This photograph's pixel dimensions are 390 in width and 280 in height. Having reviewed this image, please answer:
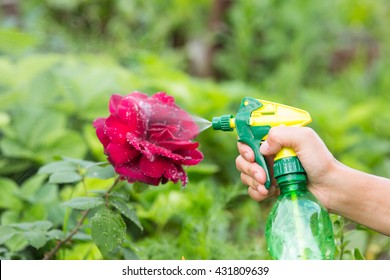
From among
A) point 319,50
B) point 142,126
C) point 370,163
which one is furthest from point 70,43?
point 142,126

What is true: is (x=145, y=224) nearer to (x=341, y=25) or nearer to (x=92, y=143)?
(x=92, y=143)

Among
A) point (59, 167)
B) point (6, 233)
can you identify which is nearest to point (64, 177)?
point (59, 167)

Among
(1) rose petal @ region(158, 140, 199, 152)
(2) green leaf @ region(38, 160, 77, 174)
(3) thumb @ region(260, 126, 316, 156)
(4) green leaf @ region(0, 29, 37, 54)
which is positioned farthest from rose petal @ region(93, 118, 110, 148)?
(4) green leaf @ region(0, 29, 37, 54)

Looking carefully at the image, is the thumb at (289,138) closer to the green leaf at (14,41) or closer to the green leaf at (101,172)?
the green leaf at (101,172)

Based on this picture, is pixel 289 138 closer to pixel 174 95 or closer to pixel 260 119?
pixel 260 119

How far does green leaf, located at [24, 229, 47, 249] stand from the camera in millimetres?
1379

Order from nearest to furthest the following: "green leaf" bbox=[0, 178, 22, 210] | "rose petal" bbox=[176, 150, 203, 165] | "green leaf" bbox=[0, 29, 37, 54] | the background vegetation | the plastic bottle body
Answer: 1. the plastic bottle body
2. "rose petal" bbox=[176, 150, 203, 165]
3. the background vegetation
4. "green leaf" bbox=[0, 178, 22, 210]
5. "green leaf" bbox=[0, 29, 37, 54]

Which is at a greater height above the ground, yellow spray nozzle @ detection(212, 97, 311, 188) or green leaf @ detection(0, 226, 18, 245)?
yellow spray nozzle @ detection(212, 97, 311, 188)

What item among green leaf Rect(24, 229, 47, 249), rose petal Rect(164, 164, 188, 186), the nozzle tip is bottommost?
green leaf Rect(24, 229, 47, 249)

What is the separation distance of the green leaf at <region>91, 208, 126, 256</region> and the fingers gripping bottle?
31 centimetres

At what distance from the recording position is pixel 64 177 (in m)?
1.43

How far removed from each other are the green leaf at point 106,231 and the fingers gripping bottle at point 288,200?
0.31 meters

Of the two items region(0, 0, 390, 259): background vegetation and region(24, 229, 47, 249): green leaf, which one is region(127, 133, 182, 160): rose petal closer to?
region(0, 0, 390, 259): background vegetation
